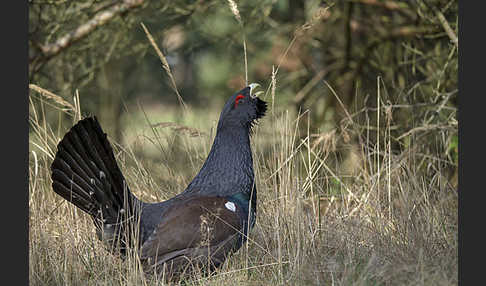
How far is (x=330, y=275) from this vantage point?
365cm

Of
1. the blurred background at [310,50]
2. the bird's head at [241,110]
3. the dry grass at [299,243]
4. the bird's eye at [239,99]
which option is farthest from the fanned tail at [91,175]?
the blurred background at [310,50]

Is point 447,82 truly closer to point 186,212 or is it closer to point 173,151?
point 173,151

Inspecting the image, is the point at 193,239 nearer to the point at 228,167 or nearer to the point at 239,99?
the point at 228,167

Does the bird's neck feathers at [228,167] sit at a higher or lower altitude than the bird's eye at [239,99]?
lower

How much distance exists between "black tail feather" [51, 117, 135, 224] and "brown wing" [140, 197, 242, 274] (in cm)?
30

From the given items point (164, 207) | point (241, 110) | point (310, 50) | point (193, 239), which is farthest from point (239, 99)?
point (310, 50)

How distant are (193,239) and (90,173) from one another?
0.79 m

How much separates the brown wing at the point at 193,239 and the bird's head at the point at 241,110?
23.9 inches

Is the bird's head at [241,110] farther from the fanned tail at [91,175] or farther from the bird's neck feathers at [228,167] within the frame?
the fanned tail at [91,175]

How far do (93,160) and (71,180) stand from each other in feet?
0.61

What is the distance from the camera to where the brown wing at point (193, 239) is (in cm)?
385

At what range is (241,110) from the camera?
425 centimetres

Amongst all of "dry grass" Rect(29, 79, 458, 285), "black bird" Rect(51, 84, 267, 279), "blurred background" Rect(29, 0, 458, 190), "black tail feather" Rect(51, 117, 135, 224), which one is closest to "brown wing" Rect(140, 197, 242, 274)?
"black bird" Rect(51, 84, 267, 279)

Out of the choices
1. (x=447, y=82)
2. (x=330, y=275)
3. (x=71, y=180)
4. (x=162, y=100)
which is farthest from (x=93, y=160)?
(x=162, y=100)
